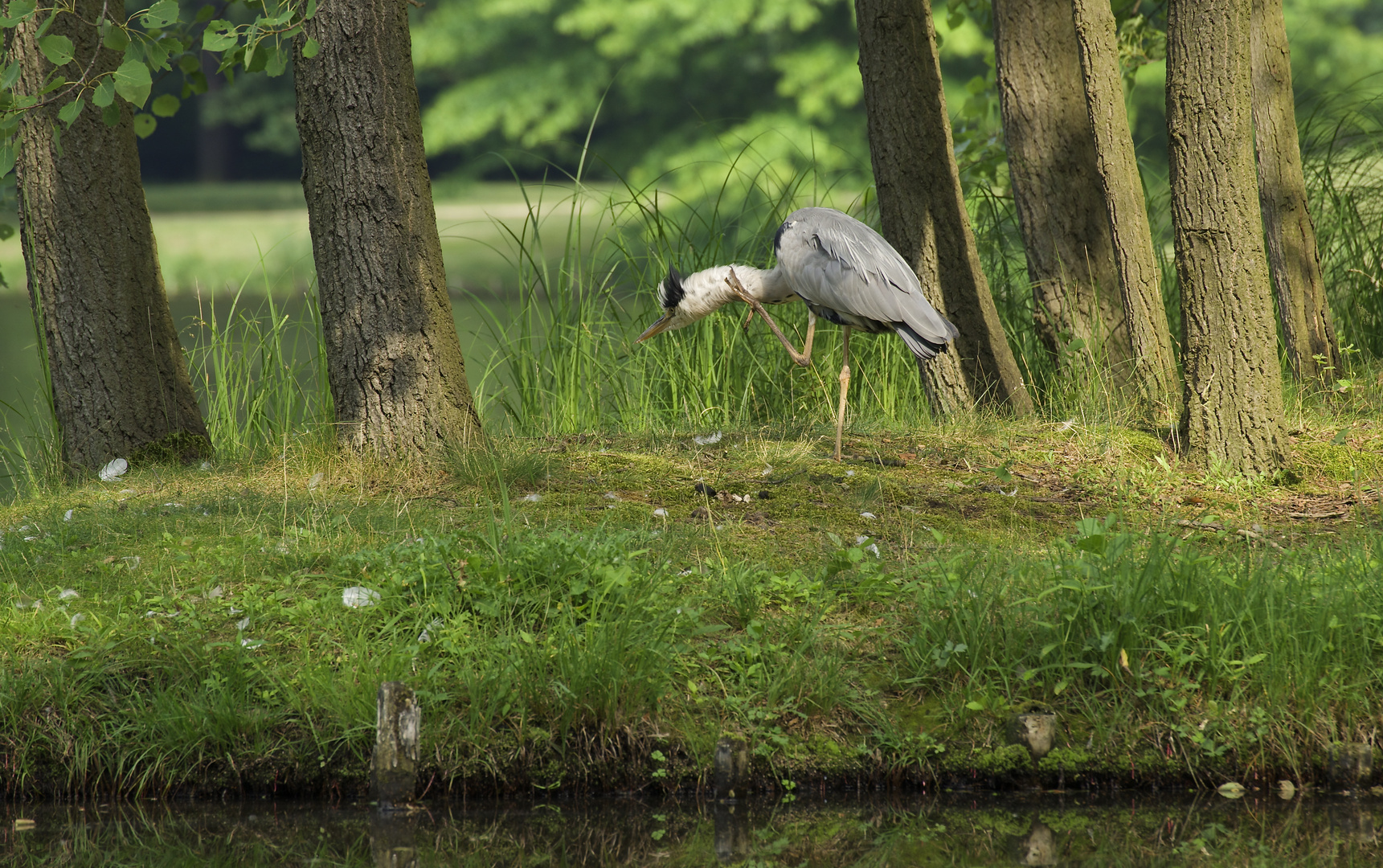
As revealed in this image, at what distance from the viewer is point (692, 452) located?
18.8 feet

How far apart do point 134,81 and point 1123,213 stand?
14.6 ft

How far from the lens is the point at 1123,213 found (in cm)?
625

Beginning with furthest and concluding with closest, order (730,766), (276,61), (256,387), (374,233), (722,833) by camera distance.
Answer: (256,387), (374,233), (276,61), (730,766), (722,833)

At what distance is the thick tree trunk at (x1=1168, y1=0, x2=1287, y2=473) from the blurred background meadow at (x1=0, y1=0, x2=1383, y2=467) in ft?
3.17

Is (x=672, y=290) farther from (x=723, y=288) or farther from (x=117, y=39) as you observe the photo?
(x=117, y=39)

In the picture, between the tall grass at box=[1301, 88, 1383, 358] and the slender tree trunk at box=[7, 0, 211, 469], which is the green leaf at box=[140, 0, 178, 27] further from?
the tall grass at box=[1301, 88, 1383, 358]

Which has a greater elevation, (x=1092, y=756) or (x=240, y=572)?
(x=240, y=572)

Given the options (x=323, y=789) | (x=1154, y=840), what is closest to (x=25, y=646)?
(x=323, y=789)

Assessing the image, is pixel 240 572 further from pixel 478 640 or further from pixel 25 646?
pixel 478 640

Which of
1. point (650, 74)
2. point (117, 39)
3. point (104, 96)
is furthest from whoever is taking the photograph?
point (650, 74)

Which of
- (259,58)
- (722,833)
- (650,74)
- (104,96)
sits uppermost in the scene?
(650,74)

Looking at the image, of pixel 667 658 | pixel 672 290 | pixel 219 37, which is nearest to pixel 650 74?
pixel 672 290

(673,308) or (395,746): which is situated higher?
(673,308)

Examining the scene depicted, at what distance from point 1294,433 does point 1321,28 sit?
2518 centimetres
